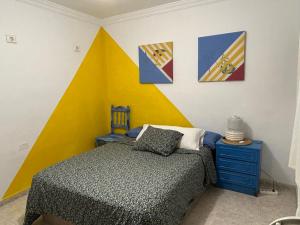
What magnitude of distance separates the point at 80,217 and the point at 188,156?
4.45ft

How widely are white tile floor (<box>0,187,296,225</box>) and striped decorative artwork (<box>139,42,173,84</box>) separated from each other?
6.06ft

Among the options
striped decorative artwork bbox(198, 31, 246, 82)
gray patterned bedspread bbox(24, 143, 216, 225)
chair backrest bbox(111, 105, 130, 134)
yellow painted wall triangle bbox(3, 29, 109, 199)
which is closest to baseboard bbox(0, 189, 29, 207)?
yellow painted wall triangle bbox(3, 29, 109, 199)

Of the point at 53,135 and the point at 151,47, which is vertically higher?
the point at 151,47

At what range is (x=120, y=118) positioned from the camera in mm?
3971

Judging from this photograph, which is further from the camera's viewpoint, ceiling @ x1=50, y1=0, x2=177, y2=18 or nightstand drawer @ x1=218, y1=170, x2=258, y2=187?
ceiling @ x1=50, y1=0, x2=177, y2=18

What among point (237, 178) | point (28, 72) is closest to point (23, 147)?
point (28, 72)

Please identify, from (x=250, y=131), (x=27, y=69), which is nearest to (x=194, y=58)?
(x=250, y=131)

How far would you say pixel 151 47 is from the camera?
3459mm

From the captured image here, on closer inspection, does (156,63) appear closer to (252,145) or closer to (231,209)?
(252,145)

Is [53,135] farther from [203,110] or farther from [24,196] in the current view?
[203,110]

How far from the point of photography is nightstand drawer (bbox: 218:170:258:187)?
2549 mm

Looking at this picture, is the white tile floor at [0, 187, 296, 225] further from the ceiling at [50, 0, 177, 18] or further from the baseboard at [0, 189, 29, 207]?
the ceiling at [50, 0, 177, 18]

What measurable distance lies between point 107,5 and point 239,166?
9.66 feet

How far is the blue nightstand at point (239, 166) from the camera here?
252 centimetres
